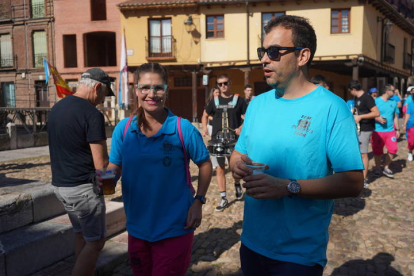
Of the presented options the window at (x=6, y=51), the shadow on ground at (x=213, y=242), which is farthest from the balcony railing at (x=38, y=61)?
the shadow on ground at (x=213, y=242)

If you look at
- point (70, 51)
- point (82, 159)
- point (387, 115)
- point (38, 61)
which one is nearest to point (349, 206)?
point (387, 115)

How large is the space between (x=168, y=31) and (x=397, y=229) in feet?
65.0

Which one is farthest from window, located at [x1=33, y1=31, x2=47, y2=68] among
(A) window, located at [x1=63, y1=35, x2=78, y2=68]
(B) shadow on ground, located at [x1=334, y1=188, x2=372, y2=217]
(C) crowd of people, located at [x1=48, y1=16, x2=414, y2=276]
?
(C) crowd of people, located at [x1=48, y1=16, x2=414, y2=276]

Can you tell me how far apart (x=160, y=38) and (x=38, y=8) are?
10.3 m

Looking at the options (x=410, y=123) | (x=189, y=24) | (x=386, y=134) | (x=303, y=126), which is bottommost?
(x=386, y=134)

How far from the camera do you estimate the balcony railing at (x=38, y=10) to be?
1007 inches

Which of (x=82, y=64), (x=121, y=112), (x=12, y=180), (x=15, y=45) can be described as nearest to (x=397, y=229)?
(x=12, y=180)

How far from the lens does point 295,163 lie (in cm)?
172

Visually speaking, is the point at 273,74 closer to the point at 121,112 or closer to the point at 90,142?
the point at 90,142

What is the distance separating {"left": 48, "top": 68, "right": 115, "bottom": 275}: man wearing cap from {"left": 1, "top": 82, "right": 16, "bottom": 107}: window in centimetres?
2790

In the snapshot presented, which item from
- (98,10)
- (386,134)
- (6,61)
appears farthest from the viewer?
(6,61)

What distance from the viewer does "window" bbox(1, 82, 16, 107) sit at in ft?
89.3

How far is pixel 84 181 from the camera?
276cm

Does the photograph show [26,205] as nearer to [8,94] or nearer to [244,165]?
[244,165]
